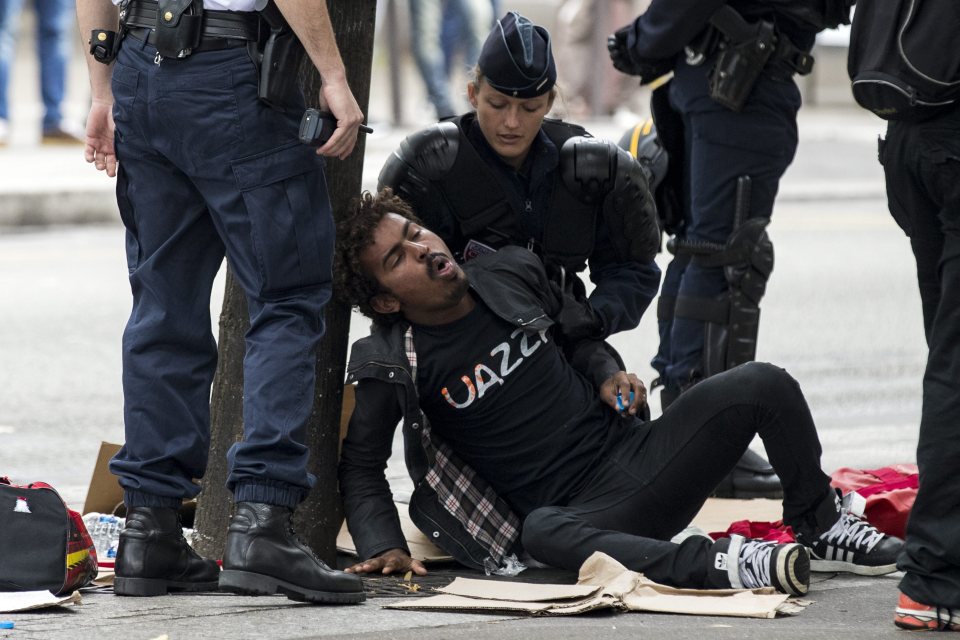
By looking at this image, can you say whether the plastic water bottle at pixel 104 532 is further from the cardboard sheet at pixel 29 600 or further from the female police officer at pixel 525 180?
the female police officer at pixel 525 180

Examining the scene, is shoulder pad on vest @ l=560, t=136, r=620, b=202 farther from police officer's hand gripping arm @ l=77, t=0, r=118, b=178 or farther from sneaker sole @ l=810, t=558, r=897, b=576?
police officer's hand gripping arm @ l=77, t=0, r=118, b=178

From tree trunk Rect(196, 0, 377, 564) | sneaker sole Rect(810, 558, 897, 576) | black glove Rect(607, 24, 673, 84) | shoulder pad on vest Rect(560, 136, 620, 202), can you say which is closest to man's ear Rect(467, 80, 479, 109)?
shoulder pad on vest Rect(560, 136, 620, 202)

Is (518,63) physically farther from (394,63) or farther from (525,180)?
(394,63)

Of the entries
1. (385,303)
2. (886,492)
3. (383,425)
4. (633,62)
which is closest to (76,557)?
(383,425)

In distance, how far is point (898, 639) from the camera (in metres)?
3.25

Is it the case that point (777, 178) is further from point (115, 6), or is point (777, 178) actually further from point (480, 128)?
point (115, 6)

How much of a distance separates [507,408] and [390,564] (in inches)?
19.9

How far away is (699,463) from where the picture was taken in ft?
13.5

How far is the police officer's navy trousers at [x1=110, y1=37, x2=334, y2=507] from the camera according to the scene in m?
3.51

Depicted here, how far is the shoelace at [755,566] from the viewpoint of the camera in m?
3.67

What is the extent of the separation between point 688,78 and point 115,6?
196 cm

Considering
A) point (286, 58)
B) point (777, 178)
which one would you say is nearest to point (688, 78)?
point (777, 178)

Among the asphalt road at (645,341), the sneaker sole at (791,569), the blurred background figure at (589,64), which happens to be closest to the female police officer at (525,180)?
the sneaker sole at (791,569)

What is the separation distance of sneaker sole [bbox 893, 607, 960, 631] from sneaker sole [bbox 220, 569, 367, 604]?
113 centimetres
